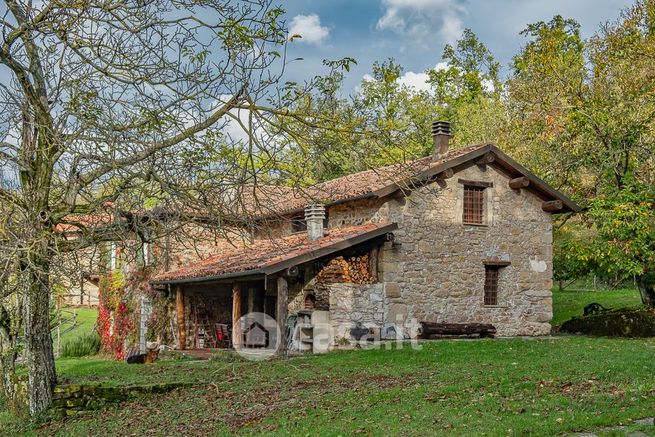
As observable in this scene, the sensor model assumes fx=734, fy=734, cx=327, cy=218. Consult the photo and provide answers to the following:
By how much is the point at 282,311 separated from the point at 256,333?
4103mm

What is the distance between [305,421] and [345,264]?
28.1 ft

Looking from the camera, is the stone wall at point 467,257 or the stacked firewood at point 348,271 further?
the stone wall at point 467,257

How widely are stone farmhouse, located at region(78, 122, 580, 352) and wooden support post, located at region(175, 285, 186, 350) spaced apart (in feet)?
0.15

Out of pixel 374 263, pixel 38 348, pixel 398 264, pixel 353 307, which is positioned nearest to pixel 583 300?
pixel 398 264

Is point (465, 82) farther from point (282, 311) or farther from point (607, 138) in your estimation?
point (282, 311)

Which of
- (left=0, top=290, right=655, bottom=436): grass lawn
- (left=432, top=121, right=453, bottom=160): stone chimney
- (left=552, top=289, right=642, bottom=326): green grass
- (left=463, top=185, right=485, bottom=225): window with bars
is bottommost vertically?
(left=0, top=290, right=655, bottom=436): grass lawn

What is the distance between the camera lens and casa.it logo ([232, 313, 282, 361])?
770 inches

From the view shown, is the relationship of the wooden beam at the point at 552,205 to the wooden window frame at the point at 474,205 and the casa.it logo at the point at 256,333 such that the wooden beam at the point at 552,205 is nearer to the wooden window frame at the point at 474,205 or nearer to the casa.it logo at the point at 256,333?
the wooden window frame at the point at 474,205

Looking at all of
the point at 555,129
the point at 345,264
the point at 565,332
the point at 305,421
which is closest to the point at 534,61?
the point at 555,129

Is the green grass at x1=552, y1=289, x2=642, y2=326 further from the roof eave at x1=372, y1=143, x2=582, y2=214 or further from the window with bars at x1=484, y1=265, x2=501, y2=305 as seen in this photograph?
the roof eave at x1=372, y1=143, x2=582, y2=214

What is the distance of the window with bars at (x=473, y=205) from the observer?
20.1 m

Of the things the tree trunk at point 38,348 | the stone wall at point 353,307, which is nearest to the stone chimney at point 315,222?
the stone wall at point 353,307

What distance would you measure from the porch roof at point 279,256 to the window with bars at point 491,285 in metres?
3.79

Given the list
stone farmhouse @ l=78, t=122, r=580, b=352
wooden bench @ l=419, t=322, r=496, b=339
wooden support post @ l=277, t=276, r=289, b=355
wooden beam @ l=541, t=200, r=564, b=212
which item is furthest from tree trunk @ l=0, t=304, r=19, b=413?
wooden beam @ l=541, t=200, r=564, b=212
